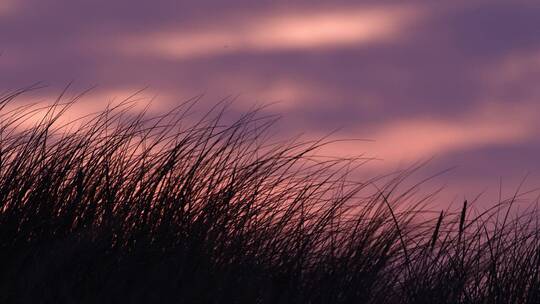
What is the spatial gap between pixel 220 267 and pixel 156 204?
52cm

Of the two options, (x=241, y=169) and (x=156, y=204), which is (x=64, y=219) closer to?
(x=156, y=204)

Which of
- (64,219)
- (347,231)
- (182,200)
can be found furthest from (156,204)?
(347,231)

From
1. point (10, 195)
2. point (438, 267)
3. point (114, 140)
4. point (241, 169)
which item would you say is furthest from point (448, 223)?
point (10, 195)

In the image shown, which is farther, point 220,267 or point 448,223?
point 448,223

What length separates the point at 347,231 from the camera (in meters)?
4.50

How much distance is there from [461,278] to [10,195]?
→ 6.75 ft

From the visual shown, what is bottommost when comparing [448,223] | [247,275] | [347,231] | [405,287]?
[247,275]

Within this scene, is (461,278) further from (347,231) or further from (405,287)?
(347,231)

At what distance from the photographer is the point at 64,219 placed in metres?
3.91

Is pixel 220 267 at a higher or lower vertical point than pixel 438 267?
lower

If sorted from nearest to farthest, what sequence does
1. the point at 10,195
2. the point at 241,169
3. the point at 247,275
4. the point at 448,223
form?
the point at 247,275, the point at 10,195, the point at 241,169, the point at 448,223

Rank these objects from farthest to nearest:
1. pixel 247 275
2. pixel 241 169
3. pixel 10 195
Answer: pixel 241 169
pixel 10 195
pixel 247 275

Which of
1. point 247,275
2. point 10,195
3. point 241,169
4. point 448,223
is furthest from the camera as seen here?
point 448,223

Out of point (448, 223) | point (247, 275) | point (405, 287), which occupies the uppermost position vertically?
point (448, 223)
